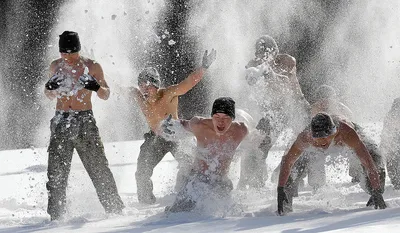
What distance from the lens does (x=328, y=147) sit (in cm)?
713

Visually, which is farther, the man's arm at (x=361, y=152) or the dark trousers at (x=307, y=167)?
the dark trousers at (x=307, y=167)

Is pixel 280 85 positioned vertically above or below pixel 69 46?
below

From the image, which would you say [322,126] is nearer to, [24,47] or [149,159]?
[149,159]

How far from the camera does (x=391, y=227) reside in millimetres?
5719

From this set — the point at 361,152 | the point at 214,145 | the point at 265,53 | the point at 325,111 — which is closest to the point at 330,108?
the point at 325,111

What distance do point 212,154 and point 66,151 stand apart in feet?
3.86

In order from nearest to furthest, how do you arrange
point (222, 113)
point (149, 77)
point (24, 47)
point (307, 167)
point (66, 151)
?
point (222, 113) → point (66, 151) → point (307, 167) → point (149, 77) → point (24, 47)

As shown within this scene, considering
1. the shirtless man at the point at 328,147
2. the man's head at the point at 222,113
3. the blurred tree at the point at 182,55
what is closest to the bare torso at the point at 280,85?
the shirtless man at the point at 328,147

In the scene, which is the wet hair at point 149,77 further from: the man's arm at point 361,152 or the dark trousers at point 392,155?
the dark trousers at point 392,155

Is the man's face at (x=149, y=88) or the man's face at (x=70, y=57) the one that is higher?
the man's face at (x=70, y=57)

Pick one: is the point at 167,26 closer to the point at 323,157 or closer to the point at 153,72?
the point at 153,72

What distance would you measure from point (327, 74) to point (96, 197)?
12815 mm

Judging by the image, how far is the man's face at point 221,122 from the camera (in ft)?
23.1

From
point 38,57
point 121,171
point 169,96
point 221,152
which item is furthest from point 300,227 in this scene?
point 38,57
